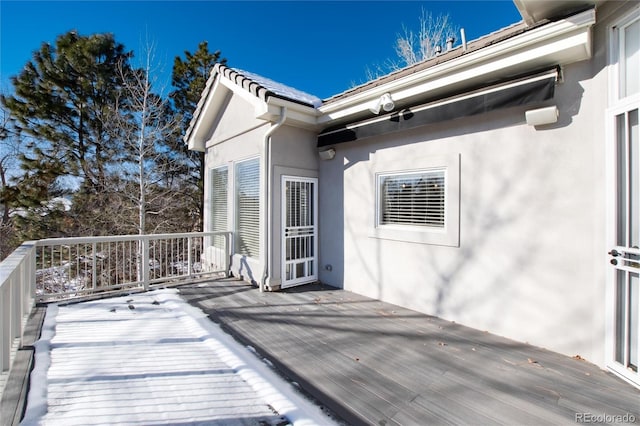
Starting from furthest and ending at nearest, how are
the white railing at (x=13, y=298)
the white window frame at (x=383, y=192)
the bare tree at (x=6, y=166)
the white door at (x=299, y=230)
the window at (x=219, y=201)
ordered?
the bare tree at (x=6, y=166) → the window at (x=219, y=201) → the white door at (x=299, y=230) → the white window frame at (x=383, y=192) → the white railing at (x=13, y=298)

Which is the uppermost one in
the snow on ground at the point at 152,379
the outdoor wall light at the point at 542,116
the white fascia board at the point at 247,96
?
the white fascia board at the point at 247,96

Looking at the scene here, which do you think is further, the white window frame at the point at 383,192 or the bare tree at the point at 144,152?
the bare tree at the point at 144,152

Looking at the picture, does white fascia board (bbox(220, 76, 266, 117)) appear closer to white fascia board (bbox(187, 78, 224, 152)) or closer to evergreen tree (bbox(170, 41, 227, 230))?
white fascia board (bbox(187, 78, 224, 152))

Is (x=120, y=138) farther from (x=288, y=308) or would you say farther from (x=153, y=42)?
(x=288, y=308)

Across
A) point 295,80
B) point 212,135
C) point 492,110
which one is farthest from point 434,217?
point 295,80

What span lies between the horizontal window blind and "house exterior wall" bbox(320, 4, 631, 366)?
25 centimetres

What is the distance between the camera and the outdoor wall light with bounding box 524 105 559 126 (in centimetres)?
320

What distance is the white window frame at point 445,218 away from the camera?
13.3 ft

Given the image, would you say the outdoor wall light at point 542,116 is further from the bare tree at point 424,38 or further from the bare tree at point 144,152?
the bare tree at point 144,152

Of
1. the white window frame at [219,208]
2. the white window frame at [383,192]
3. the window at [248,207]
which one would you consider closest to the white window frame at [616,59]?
the white window frame at [383,192]

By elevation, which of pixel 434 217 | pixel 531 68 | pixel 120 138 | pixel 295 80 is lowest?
pixel 434 217

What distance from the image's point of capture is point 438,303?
14.1 feet

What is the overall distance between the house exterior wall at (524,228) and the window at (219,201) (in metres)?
4.11

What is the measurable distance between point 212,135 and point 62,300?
4.82m
